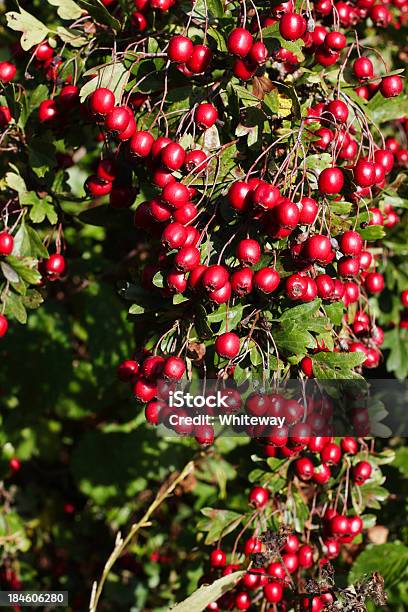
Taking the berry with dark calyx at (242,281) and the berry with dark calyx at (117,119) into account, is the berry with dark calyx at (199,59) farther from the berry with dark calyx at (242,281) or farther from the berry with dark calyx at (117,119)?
the berry with dark calyx at (242,281)

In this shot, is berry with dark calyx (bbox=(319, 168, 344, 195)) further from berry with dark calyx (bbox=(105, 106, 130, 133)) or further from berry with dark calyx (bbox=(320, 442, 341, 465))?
berry with dark calyx (bbox=(320, 442, 341, 465))

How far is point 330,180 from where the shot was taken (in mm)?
1320

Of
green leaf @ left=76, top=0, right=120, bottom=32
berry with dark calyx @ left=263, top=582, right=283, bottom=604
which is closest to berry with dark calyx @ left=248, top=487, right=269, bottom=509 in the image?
berry with dark calyx @ left=263, top=582, right=283, bottom=604

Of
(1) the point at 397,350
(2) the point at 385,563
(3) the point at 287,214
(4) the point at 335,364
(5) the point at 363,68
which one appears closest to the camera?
(3) the point at 287,214

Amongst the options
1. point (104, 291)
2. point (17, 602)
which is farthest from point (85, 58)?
point (17, 602)

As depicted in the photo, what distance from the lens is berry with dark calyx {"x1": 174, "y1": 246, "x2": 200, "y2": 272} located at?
1279 mm

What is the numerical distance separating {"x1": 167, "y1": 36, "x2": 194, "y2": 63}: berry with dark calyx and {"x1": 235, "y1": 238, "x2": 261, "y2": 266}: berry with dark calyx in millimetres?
401

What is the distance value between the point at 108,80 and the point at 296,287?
2.03ft

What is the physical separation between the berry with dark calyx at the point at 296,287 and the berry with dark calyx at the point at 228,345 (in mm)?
138

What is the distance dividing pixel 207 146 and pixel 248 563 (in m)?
1.09

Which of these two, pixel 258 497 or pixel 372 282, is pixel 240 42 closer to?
pixel 372 282

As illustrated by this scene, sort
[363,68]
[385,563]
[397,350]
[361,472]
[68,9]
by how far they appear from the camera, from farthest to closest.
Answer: [397,350] → [385,563] → [361,472] → [68,9] → [363,68]

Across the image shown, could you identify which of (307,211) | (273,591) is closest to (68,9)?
(307,211)

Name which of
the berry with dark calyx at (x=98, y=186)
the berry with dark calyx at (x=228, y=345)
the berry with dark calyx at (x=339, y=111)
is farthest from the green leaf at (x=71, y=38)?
the berry with dark calyx at (x=228, y=345)
